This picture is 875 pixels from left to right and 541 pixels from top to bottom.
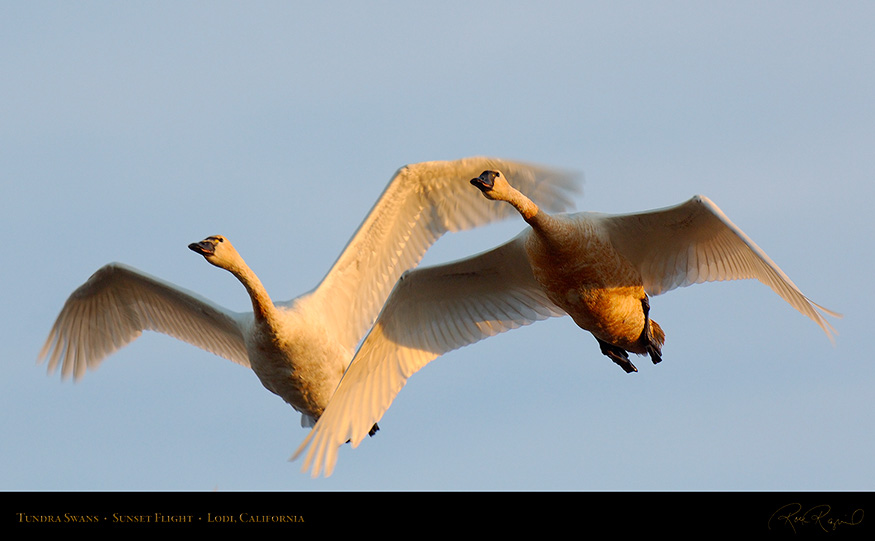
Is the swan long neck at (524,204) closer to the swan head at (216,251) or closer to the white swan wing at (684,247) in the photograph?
the white swan wing at (684,247)

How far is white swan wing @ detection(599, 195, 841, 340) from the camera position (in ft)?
45.4

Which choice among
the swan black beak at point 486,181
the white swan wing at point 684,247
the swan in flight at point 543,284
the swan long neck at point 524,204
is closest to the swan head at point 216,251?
the swan in flight at point 543,284

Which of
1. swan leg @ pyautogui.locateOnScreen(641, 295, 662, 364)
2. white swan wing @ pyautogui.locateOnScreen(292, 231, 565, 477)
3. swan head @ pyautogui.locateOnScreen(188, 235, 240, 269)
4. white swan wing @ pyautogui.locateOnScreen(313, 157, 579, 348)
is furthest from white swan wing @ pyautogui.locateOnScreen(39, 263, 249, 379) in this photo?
swan leg @ pyautogui.locateOnScreen(641, 295, 662, 364)

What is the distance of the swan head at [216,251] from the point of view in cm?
1519

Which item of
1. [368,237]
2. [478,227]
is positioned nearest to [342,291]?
[368,237]

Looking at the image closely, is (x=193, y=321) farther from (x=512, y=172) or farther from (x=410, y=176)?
(x=512, y=172)

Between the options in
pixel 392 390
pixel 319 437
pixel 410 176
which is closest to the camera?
pixel 319 437

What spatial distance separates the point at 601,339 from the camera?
1517 cm

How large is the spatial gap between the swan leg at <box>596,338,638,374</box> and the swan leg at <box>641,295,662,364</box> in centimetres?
40

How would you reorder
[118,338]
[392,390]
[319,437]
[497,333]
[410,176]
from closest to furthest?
[319,437] → [392,390] → [497,333] → [410,176] → [118,338]

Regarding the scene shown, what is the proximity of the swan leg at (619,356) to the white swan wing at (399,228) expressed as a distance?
1932 millimetres

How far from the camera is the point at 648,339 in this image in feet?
49.7

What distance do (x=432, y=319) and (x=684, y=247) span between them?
2.71m

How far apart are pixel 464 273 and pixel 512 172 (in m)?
1.61
